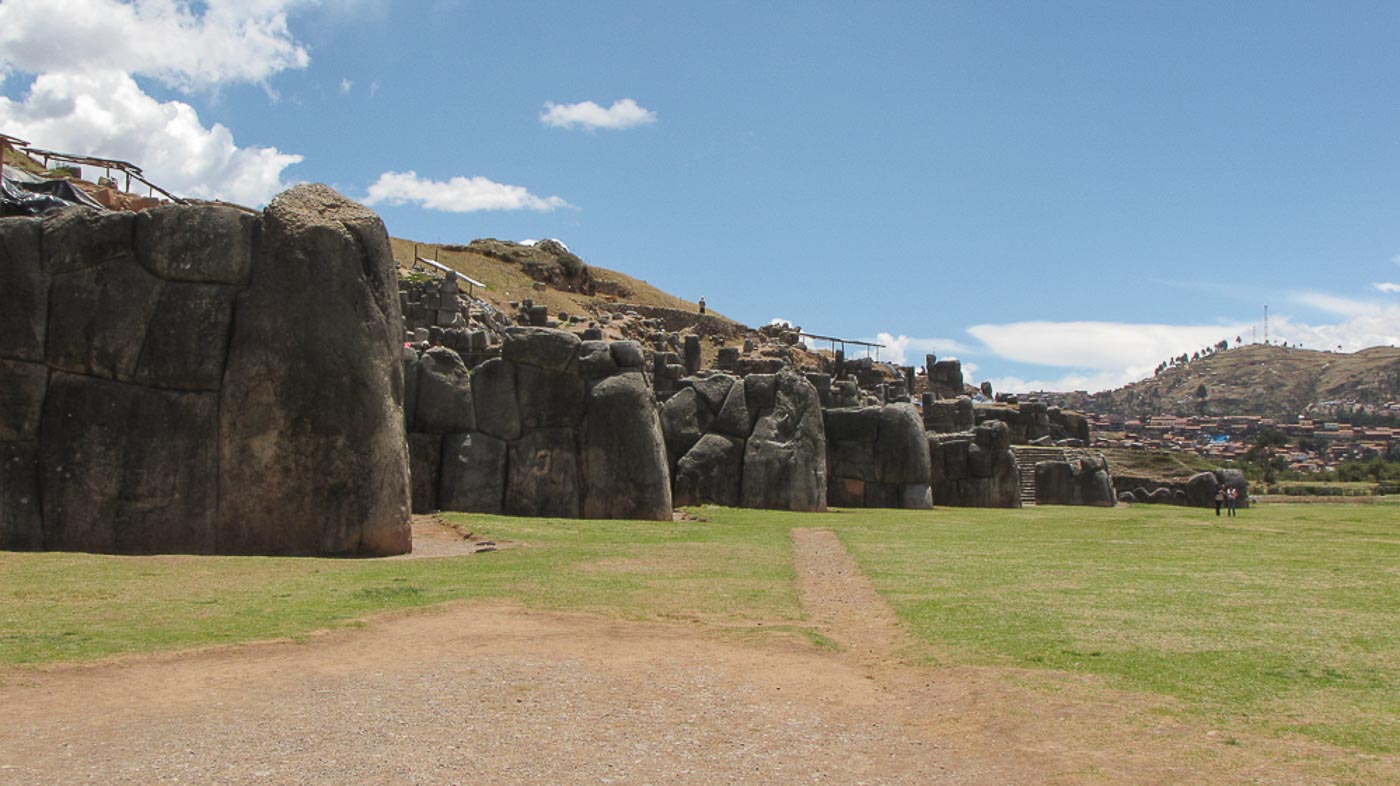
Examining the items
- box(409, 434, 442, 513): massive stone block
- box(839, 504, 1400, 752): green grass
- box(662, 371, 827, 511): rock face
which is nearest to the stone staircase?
box(662, 371, 827, 511): rock face

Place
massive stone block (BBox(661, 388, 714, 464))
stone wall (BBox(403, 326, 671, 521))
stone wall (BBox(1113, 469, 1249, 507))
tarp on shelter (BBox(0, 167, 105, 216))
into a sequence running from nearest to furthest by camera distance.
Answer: tarp on shelter (BBox(0, 167, 105, 216)) < stone wall (BBox(403, 326, 671, 521)) < massive stone block (BBox(661, 388, 714, 464)) < stone wall (BBox(1113, 469, 1249, 507))

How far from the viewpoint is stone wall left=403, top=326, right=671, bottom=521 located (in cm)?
2403

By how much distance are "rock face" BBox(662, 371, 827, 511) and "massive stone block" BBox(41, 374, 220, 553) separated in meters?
16.5

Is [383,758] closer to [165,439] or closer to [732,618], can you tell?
[732,618]

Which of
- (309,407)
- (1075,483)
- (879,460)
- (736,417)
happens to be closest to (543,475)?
(309,407)

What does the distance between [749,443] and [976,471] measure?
39.6ft

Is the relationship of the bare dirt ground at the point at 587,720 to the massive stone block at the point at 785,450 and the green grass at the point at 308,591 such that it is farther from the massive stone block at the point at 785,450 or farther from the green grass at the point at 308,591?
the massive stone block at the point at 785,450

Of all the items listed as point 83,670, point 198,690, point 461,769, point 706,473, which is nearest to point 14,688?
point 83,670

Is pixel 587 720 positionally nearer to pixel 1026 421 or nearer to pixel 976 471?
pixel 976 471

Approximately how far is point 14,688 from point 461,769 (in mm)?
3872

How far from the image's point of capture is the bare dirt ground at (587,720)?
6723 mm

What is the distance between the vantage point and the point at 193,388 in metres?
16.0

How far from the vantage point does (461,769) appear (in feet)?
22.1

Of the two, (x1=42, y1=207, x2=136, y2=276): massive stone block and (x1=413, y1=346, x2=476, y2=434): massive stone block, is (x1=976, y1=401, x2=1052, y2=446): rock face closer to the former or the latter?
(x1=413, y1=346, x2=476, y2=434): massive stone block
